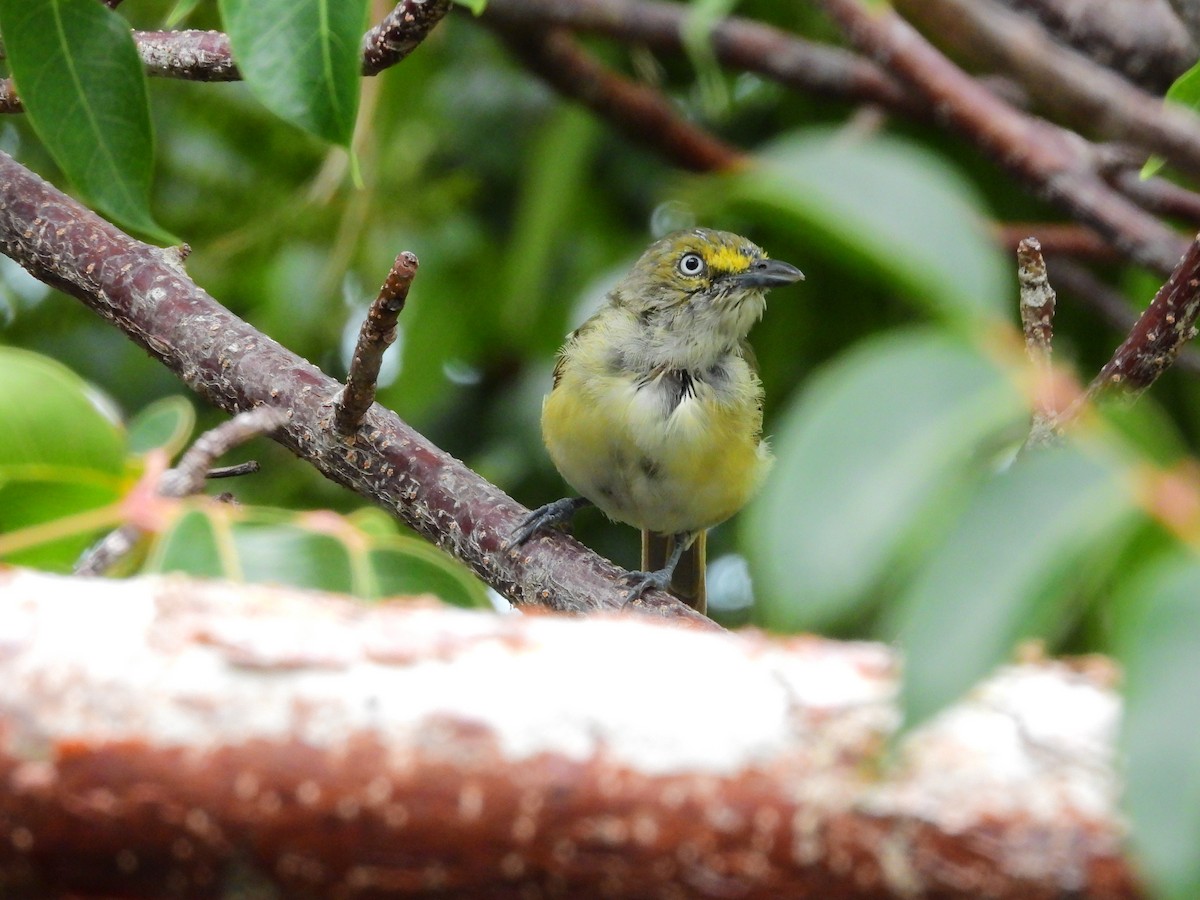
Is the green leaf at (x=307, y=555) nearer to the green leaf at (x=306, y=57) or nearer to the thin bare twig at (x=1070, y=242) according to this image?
the green leaf at (x=306, y=57)

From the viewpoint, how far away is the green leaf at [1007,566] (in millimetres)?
995

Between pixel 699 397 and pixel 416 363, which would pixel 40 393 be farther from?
pixel 416 363

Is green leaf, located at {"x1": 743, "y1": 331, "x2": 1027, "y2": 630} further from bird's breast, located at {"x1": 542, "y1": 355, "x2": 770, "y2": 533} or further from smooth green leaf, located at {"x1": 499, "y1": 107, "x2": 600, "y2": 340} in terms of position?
smooth green leaf, located at {"x1": 499, "y1": 107, "x2": 600, "y2": 340}

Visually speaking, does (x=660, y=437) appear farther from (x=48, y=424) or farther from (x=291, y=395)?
(x=48, y=424)

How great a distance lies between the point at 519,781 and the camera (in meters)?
1.31

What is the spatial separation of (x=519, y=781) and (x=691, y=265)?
388 cm

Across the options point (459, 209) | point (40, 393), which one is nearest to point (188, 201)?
point (459, 209)

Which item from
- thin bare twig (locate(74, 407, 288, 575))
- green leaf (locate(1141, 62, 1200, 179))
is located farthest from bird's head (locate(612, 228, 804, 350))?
thin bare twig (locate(74, 407, 288, 575))

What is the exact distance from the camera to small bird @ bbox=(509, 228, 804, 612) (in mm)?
4539

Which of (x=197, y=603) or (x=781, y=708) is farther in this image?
(x=197, y=603)

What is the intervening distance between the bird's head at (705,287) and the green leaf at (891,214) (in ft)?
11.9

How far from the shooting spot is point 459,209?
592 centimetres

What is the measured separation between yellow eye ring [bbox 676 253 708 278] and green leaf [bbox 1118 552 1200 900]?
4.01 metres

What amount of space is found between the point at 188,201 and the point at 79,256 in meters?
2.53
